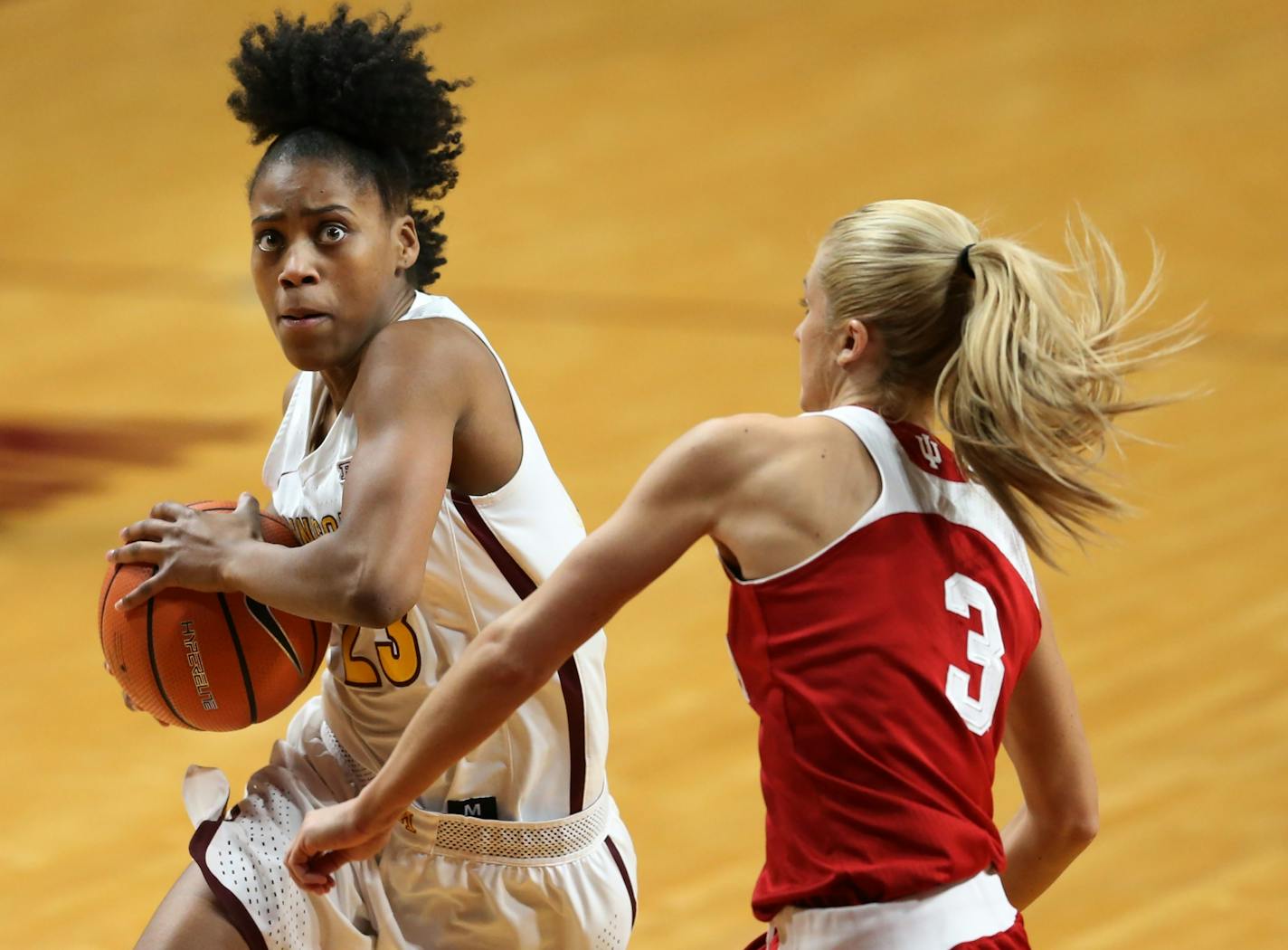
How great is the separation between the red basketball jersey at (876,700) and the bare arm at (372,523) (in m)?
0.57

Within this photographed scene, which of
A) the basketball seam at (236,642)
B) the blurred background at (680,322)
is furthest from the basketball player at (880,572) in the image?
the blurred background at (680,322)

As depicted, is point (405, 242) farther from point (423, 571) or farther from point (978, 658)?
point (978, 658)

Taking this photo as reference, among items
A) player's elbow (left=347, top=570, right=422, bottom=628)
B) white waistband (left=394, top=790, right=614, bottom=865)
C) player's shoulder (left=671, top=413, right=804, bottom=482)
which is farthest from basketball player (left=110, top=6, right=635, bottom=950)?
player's shoulder (left=671, top=413, right=804, bottom=482)

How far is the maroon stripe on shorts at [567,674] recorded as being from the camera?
2896 millimetres

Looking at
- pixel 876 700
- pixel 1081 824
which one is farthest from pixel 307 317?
pixel 1081 824

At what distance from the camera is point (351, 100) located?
3010 millimetres

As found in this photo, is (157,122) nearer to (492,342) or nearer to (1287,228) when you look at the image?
(492,342)

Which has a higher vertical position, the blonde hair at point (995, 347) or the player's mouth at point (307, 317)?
the player's mouth at point (307, 317)

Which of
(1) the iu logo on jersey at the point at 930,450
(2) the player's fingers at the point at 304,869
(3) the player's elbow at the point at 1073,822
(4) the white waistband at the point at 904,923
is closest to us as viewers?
(4) the white waistband at the point at 904,923

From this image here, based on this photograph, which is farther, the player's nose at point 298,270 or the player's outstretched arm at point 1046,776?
the player's nose at point 298,270

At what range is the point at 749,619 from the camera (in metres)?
2.32

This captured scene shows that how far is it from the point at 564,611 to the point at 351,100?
44.6 inches

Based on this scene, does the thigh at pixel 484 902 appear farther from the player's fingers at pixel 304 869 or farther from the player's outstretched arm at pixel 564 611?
the player's outstretched arm at pixel 564 611

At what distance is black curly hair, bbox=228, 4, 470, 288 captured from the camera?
3.00m
